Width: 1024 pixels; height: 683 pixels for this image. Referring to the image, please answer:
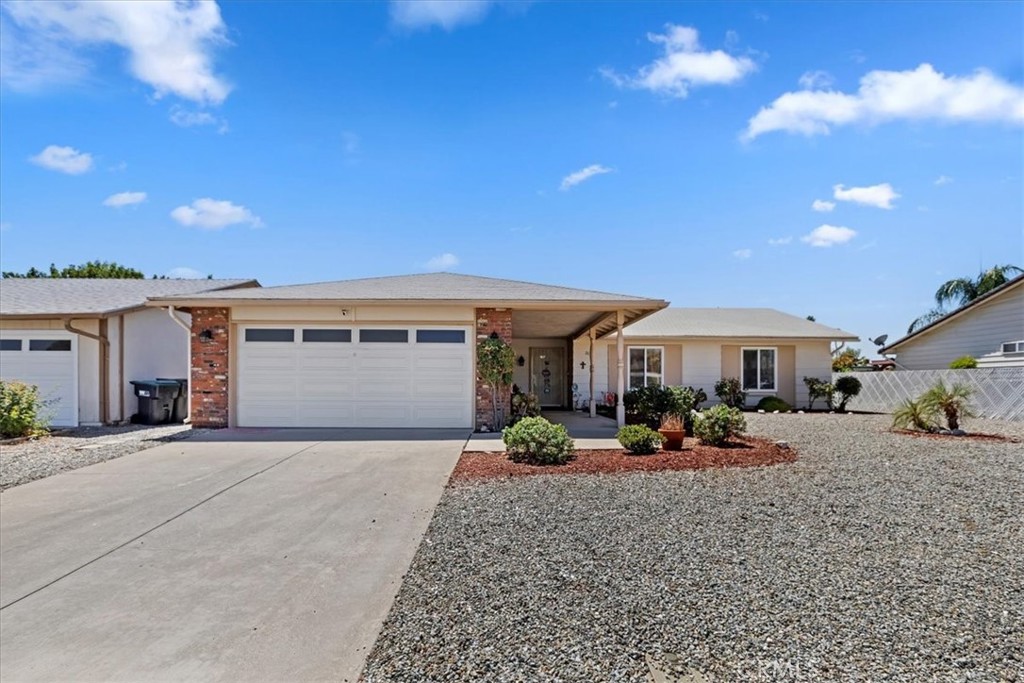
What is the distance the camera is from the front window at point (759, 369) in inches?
763

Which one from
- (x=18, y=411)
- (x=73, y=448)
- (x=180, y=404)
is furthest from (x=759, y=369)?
(x=18, y=411)

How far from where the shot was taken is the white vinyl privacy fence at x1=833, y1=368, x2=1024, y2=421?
15.2 metres

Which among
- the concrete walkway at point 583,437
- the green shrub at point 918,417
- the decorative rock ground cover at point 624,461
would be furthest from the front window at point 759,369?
the decorative rock ground cover at point 624,461

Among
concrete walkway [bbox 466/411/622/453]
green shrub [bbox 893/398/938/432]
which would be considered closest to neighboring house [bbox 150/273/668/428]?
concrete walkway [bbox 466/411/622/453]

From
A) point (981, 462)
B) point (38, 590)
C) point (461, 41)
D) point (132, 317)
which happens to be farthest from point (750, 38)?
point (132, 317)

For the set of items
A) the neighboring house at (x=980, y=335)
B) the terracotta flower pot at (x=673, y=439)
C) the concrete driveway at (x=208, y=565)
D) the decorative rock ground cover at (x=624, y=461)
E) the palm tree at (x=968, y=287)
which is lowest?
the concrete driveway at (x=208, y=565)

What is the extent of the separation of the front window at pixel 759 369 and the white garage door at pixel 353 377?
474 inches

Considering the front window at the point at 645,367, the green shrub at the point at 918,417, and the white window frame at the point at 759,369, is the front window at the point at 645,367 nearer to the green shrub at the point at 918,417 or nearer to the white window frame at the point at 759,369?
the white window frame at the point at 759,369

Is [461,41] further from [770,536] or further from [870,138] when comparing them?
[770,536]

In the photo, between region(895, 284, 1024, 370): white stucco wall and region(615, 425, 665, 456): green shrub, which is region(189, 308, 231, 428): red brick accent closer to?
region(615, 425, 665, 456): green shrub

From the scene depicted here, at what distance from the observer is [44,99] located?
32.5 ft

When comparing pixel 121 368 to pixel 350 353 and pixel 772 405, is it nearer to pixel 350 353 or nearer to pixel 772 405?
pixel 350 353

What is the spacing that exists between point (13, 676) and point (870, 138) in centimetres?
1343

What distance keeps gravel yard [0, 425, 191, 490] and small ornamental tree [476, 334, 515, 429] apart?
19.9 ft
